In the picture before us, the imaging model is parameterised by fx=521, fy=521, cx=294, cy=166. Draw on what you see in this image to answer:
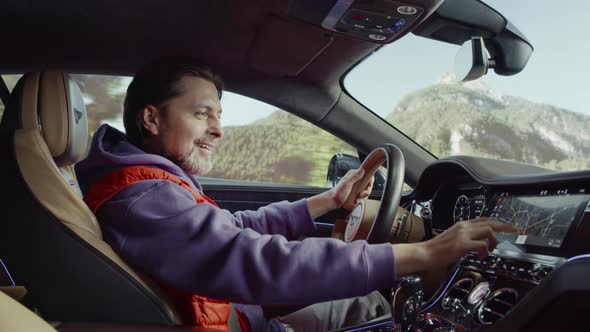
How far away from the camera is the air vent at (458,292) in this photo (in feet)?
5.08

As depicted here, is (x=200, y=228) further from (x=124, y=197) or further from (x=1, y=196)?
(x=1, y=196)

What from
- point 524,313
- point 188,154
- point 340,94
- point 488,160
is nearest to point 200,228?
point 188,154

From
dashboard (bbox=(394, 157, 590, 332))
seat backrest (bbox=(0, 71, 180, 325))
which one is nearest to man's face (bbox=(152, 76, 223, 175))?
seat backrest (bbox=(0, 71, 180, 325))

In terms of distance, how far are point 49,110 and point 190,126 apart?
40 cm

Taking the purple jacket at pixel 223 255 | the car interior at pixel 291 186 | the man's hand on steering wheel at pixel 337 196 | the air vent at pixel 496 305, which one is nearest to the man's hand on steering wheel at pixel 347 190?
the man's hand on steering wheel at pixel 337 196

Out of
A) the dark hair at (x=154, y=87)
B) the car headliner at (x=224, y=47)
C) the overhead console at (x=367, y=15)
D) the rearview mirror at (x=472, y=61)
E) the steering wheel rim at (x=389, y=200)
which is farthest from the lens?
the car headliner at (x=224, y=47)

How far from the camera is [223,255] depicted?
1203 millimetres

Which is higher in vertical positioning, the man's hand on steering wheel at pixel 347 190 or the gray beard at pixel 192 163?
the gray beard at pixel 192 163

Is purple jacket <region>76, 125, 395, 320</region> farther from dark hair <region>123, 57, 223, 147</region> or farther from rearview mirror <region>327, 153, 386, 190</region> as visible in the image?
rearview mirror <region>327, 153, 386, 190</region>

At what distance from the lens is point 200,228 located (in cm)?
123

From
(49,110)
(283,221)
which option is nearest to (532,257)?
(283,221)

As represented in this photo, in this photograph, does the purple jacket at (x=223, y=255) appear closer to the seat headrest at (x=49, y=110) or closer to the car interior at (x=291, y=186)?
the car interior at (x=291, y=186)

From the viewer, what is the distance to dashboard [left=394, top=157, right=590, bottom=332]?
1.12 metres

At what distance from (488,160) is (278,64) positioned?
1.06 m
